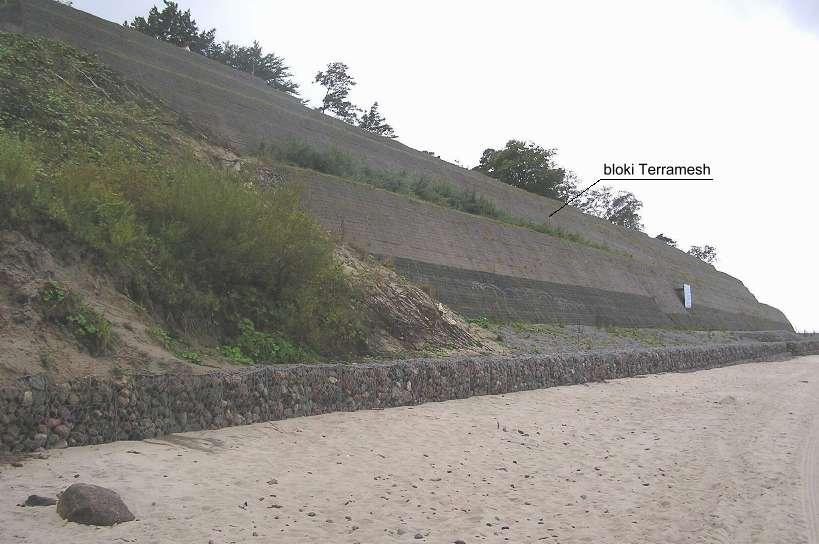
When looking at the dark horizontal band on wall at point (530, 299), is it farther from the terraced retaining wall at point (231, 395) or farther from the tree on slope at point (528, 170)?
the tree on slope at point (528, 170)

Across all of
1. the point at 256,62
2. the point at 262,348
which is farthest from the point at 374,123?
the point at 262,348

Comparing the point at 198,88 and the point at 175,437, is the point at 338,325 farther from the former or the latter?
the point at 198,88

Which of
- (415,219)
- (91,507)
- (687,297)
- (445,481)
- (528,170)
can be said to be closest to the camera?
(91,507)

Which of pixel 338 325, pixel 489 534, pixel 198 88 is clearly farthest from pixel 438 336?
pixel 198 88

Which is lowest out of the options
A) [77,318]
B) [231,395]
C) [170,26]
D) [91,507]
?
[91,507]

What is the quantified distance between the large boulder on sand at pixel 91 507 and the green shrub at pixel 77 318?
2.48m

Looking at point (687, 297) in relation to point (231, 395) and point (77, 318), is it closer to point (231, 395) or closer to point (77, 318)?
point (231, 395)

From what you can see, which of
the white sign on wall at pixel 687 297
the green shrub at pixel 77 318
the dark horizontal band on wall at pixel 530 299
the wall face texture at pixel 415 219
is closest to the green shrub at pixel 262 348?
the green shrub at pixel 77 318

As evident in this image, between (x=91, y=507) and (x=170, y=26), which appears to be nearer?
(x=91, y=507)

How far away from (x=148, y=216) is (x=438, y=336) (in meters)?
6.48

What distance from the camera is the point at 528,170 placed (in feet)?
151

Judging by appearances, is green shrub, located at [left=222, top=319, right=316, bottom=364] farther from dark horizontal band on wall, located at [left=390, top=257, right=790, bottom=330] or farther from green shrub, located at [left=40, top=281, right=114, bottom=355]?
dark horizontal band on wall, located at [left=390, top=257, right=790, bottom=330]

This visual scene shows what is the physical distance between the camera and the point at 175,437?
6793 mm

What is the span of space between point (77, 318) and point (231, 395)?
185cm
